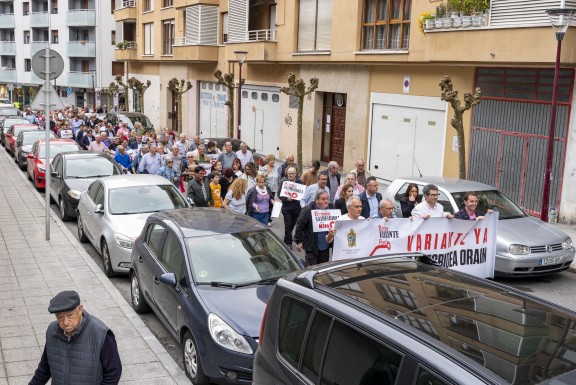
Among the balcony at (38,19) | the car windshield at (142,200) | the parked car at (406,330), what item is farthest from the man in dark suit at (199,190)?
the balcony at (38,19)

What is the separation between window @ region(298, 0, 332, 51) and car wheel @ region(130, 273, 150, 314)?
17890 millimetres

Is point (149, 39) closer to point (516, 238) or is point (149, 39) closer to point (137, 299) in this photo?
point (516, 238)

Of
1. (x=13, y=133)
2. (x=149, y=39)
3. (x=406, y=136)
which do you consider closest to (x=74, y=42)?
(x=149, y=39)

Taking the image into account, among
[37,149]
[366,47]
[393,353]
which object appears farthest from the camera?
[366,47]

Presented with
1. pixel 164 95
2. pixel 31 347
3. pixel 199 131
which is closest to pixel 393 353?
pixel 31 347

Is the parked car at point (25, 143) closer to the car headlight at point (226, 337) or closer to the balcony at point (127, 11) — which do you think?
the car headlight at point (226, 337)

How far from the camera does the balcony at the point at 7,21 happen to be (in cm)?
7706

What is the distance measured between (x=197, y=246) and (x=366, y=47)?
1746 cm

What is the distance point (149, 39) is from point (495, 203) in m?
38.0

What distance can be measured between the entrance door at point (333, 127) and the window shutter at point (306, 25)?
2187mm

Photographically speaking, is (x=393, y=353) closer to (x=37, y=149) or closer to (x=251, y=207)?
(x=251, y=207)

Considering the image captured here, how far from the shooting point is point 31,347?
25.0ft

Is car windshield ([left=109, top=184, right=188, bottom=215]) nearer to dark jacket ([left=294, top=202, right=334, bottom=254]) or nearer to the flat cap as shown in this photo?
dark jacket ([left=294, top=202, right=334, bottom=254])

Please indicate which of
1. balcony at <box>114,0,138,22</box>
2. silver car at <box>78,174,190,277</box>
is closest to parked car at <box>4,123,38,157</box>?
silver car at <box>78,174,190,277</box>
